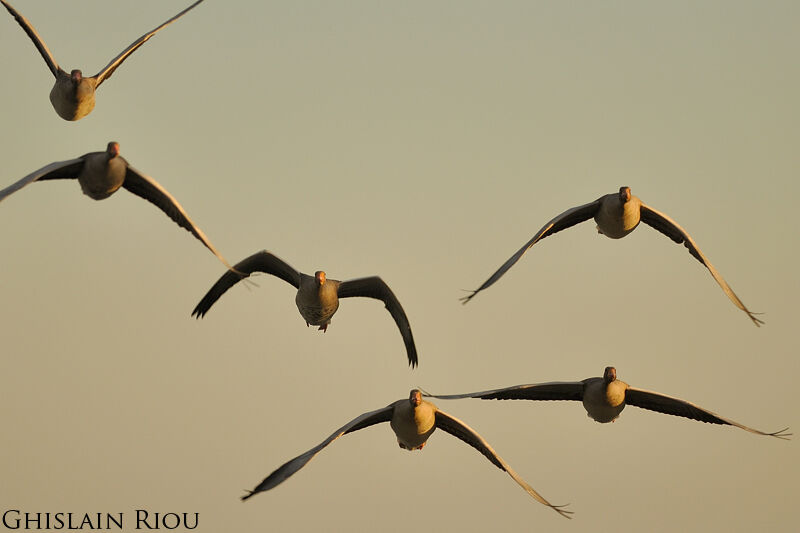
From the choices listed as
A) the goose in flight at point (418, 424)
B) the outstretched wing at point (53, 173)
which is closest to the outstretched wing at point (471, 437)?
the goose in flight at point (418, 424)

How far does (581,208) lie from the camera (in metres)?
26.9

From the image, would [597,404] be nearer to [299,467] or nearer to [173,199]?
[299,467]

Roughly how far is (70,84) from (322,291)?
553 cm

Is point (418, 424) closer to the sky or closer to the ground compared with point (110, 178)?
closer to the ground

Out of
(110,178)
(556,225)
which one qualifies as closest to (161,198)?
(110,178)

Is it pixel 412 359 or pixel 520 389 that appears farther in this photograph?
pixel 412 359

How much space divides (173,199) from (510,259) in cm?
564

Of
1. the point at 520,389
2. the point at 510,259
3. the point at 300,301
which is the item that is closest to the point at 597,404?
the point at 520,389

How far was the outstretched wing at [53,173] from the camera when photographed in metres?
21.9

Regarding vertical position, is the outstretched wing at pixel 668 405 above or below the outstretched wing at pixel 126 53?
below

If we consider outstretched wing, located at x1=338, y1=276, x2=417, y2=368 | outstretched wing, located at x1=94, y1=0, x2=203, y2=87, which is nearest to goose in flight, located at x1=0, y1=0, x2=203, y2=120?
outstretched wing, located at x1=94, y1=0, x2=203, y2=87

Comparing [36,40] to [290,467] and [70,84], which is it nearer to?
[70,84]

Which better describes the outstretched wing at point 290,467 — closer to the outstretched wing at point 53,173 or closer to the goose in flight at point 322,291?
the goose in flight at point 322,291

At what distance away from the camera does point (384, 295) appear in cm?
2755
